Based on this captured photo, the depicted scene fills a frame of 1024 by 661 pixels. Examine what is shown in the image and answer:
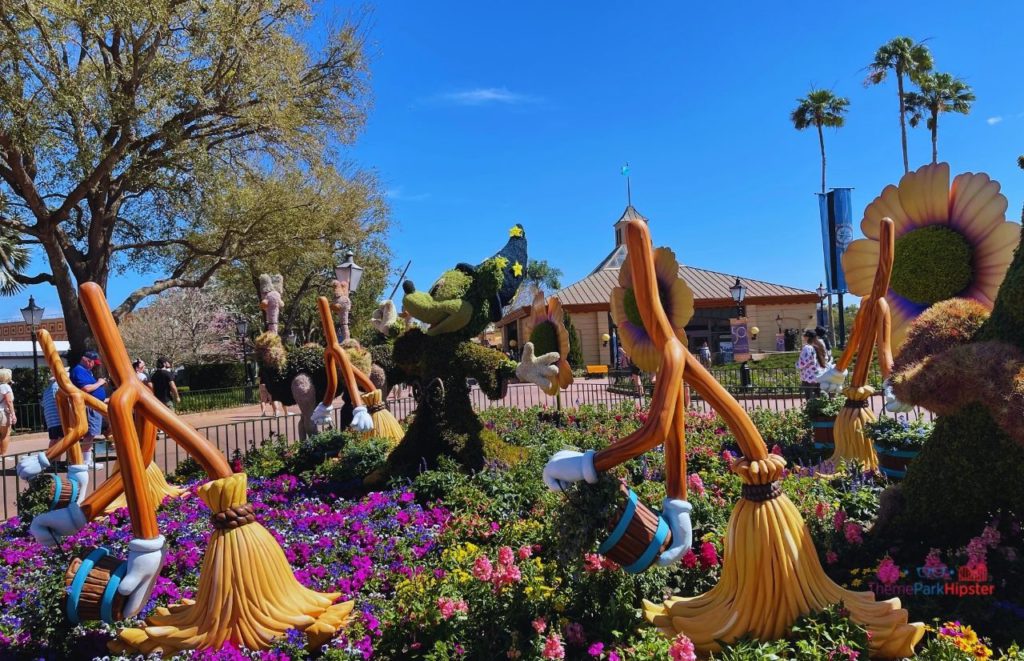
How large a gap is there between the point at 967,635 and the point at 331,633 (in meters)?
2.66

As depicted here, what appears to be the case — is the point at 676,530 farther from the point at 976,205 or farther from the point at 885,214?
the point at 885,214

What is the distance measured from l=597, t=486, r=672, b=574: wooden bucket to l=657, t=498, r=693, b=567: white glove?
23mm

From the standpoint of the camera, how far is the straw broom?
244 cm

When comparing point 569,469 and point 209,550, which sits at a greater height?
point 569,469

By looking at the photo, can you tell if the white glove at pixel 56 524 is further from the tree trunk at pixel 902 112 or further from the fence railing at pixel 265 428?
the tree trunk at pixel 902 112

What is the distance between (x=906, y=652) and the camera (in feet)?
8.00

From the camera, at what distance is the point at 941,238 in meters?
4.41

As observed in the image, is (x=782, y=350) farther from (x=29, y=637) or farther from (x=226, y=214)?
(x=29, y=637)

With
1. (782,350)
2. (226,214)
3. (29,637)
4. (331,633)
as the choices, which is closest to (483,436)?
(331,633)

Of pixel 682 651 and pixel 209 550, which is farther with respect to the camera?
pixel 209 550

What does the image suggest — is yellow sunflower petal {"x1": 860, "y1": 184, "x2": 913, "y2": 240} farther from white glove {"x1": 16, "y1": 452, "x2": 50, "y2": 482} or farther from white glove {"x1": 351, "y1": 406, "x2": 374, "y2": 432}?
white glove {"x1": 16, "y1": 452, "x2": 50, "y2": 482}

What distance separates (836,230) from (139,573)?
656 inches

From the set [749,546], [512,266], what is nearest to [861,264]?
[512,266]

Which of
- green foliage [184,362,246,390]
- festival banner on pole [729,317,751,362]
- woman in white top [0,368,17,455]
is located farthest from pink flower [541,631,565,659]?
green foliage [184,362,246,390]
